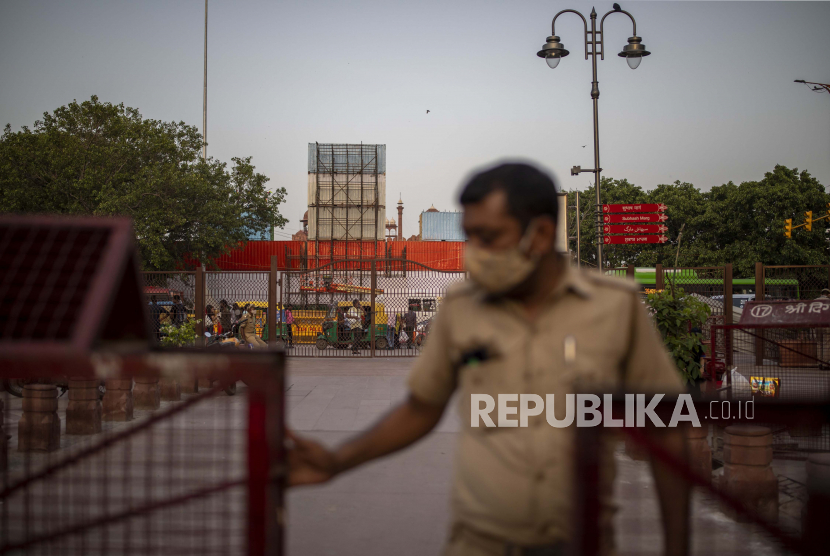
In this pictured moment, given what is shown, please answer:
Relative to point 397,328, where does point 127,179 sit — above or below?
above

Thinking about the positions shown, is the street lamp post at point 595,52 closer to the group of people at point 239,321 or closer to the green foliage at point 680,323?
the green foliage at point 680,323

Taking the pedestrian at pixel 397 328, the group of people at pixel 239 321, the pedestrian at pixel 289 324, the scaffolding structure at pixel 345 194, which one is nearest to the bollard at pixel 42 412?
the group of people at pixel 239 321

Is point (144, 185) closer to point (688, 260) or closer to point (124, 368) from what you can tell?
point (124, 368)

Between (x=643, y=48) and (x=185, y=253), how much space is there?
23.6 metres

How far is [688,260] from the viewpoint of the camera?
3912 centimetres

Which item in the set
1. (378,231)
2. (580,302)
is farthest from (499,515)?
(378,231)

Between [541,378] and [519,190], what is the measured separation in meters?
0.48

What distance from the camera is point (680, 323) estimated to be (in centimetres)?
730

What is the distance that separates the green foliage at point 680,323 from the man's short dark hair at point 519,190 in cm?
615

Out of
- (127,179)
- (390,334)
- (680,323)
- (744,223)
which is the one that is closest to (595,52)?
(680,323)

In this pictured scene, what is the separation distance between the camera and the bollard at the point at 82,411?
7.55 m

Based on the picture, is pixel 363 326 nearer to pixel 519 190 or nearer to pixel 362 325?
pixel 362 325

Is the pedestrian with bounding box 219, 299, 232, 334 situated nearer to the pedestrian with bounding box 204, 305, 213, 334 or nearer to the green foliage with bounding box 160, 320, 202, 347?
the pedestrian with bounding box 204, 305, 213, 334

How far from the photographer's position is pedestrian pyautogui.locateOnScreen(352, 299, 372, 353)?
672 inches
